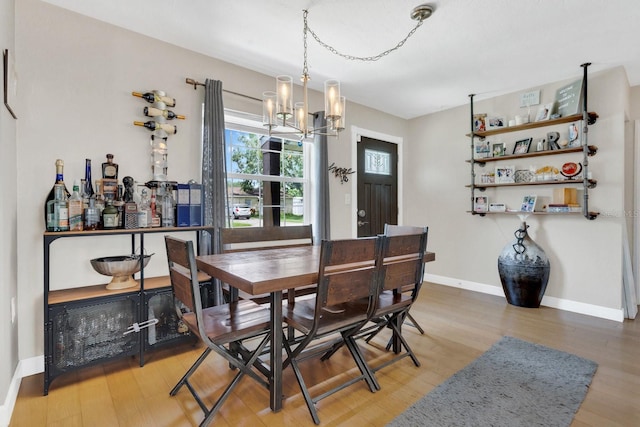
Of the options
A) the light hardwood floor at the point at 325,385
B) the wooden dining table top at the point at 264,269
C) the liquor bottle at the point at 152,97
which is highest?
the liquor bottle at the point at 152,97

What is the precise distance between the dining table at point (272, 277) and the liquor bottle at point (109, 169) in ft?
3.35

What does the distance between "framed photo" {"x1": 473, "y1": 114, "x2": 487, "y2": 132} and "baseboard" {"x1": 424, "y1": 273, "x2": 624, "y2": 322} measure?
78.5 inches

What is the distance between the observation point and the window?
10.2 feet

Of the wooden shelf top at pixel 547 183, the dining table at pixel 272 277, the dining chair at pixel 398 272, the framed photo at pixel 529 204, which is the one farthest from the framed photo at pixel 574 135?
the dining table at pixel 272 277

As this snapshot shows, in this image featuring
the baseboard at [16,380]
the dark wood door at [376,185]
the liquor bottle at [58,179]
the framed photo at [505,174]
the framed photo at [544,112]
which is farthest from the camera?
the dark wood door at [376,185]

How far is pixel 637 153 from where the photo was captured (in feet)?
11.0

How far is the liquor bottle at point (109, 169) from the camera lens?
2260 millimetres

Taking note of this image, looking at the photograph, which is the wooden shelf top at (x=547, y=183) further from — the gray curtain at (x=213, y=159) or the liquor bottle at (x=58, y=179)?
the liquor bottle at (x=58, y=179)

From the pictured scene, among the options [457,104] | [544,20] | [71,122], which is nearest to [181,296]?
[71,122]

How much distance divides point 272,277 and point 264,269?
21 centimetres

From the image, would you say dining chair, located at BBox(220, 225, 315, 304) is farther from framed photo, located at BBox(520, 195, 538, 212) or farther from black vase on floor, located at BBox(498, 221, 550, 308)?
framed photo, located at BBox(520, 195, 538, 212)

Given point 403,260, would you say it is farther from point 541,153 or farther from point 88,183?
point 541,153

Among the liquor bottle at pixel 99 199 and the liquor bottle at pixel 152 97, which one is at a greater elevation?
the liquor bottle at pixel 152 97

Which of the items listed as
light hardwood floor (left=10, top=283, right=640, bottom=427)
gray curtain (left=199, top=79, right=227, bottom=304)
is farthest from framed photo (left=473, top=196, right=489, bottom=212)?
gray curtain (left=199, top=79, right=227, bottom=304)
